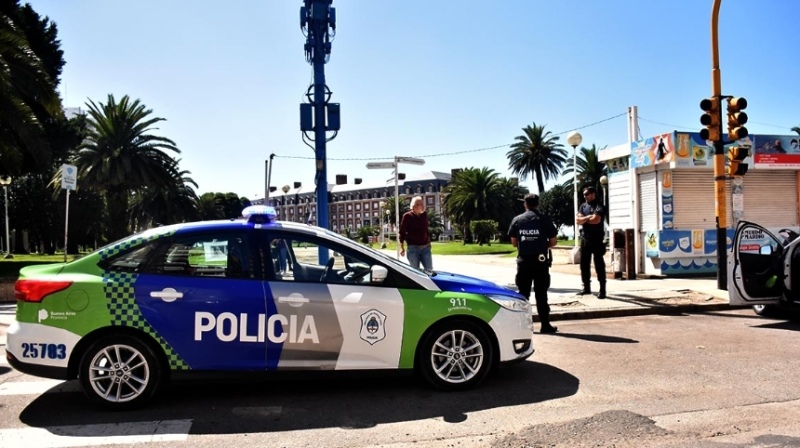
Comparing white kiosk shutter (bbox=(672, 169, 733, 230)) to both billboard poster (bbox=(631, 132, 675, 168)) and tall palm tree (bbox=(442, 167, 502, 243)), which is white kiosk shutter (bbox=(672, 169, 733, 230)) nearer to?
billboard poster (bbox=(631, 132, 675, 168))

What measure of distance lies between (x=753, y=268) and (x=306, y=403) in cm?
686

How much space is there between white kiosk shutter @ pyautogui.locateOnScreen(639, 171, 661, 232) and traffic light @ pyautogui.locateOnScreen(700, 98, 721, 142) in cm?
320

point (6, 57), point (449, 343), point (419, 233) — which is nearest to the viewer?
point (449, 343)

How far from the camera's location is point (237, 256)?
487cm

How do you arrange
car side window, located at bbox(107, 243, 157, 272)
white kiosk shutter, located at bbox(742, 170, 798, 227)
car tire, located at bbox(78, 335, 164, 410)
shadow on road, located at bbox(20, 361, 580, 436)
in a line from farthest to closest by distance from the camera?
1. white kiosk shutter, located at bbox(742, 170, 798, 227)
2. car side window, located at bbox(107, 243, 157, 272)
3. car tire, located at bbox(78, 335, 164, 410)
4. shadow on road, located at bbox(20, 361, 580, 436)

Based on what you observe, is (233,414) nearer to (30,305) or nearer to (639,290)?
(30,305)

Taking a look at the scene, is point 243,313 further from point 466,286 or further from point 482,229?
point 482,229

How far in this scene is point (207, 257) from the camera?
16.0ft

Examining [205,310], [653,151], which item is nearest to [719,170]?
[653,151]

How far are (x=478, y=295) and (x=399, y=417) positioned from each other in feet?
4.27

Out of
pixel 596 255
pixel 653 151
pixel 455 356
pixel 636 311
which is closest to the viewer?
pixel 455 356

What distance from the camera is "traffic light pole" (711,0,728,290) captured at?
34.9ft

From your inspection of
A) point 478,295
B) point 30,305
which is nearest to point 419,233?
point 478,295

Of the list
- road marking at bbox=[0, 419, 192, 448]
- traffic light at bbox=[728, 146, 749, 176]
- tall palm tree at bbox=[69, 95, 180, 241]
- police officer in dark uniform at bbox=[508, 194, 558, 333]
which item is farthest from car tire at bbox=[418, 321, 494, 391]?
tall palm tree at bbox=[69, 95, 180, 241]
